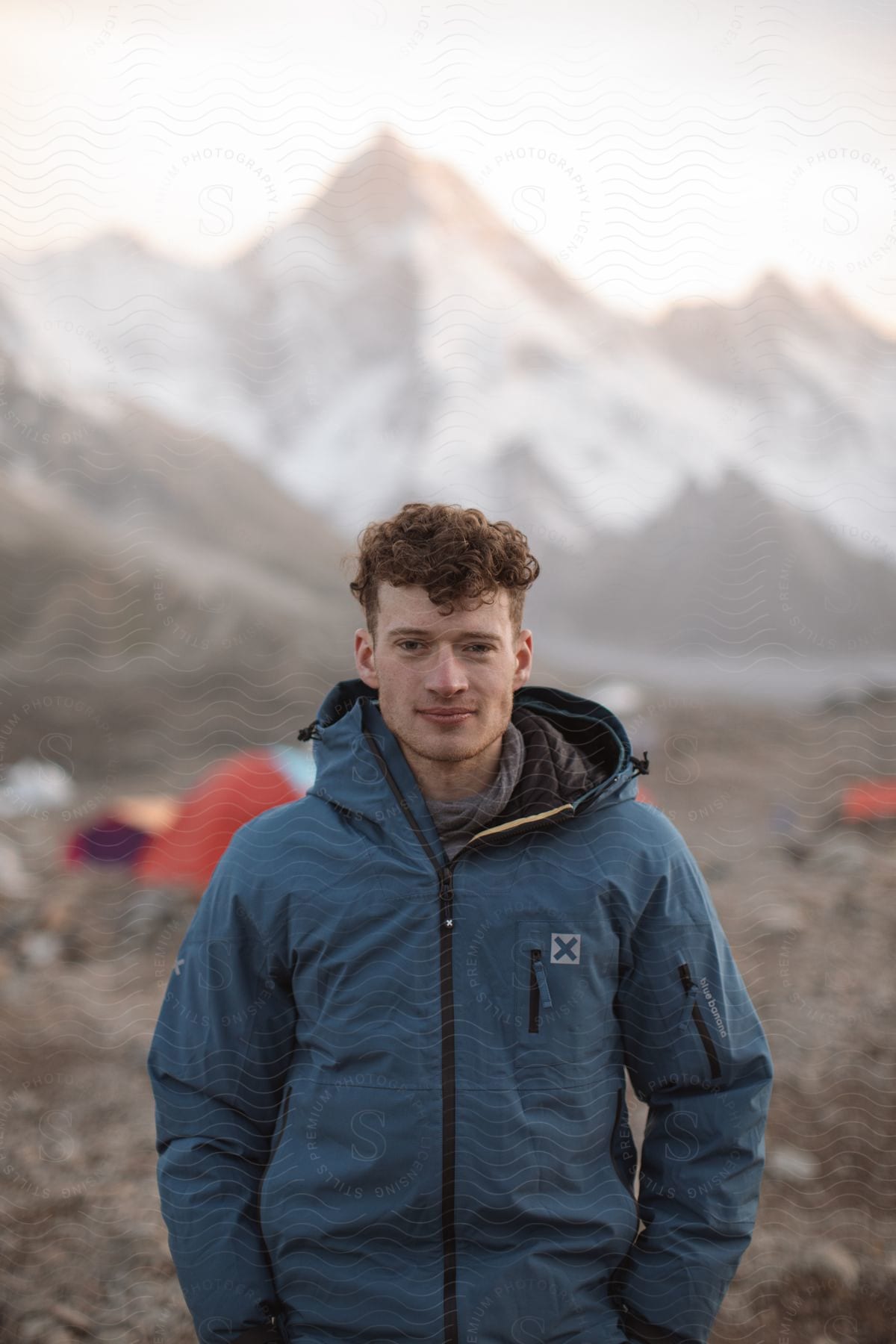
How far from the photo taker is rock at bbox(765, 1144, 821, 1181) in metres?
2.07

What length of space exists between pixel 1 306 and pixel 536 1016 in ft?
22.2

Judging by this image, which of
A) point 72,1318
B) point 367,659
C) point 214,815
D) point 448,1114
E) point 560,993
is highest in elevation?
point 214,815

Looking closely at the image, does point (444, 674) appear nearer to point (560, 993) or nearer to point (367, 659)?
point (367, 659)

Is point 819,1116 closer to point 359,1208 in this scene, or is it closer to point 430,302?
point 359,1208

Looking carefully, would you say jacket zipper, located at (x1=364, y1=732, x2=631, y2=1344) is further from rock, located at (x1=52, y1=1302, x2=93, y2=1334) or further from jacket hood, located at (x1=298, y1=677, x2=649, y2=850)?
rock, located at (x1=52, y1=1302, x2=93, y2=1334)

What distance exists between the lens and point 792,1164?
209 cm

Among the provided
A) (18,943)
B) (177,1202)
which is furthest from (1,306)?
(177,1202)

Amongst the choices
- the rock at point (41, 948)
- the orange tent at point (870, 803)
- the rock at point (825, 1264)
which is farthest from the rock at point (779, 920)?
the rock at point (41, 948)

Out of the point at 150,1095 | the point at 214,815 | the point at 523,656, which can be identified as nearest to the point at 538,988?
the point at 523,656

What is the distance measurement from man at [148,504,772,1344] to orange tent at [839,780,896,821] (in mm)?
3366

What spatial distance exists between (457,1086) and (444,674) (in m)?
0.40

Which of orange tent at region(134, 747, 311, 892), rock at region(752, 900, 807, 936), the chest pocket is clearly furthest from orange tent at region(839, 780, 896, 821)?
the chest pocket

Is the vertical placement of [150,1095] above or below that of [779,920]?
below

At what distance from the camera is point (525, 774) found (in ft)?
3.70
